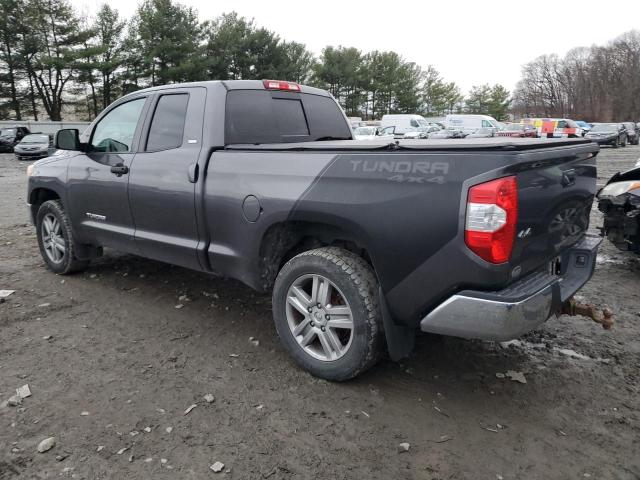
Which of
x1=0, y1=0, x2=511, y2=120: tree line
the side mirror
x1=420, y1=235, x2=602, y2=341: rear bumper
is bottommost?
x1=420, y1=235, x2=602, y2=341: rear bumper

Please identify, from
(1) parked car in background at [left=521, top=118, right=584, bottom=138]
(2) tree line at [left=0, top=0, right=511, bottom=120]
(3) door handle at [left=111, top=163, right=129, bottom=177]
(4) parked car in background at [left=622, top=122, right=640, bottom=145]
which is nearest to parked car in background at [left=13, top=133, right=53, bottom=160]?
(2) tree line at [left=0, top=0, right=511, bottom=120]

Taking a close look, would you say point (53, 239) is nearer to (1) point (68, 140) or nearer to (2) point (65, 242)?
(2) point (65, 242)

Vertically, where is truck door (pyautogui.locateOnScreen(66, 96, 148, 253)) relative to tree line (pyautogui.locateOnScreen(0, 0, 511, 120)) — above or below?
below

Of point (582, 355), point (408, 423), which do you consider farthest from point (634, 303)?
point (408, 423)

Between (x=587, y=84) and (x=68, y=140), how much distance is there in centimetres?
11258

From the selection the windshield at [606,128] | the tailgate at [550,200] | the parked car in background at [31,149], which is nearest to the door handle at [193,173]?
the tailgate at [550,200]

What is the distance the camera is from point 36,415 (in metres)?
3.00

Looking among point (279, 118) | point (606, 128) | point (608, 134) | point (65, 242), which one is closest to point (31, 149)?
point (65, 242)

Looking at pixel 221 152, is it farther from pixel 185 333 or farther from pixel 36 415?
pixel 36 415

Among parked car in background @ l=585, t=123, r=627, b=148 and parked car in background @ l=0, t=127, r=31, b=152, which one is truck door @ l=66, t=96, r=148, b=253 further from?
parked car in background @ l=585, t=123, r=627, b=148

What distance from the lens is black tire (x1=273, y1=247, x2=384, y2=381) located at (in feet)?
10.0

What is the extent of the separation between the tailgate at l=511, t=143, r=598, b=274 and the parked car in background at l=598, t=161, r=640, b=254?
2032mm

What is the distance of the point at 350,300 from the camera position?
3.08m

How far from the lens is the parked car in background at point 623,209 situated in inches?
201
